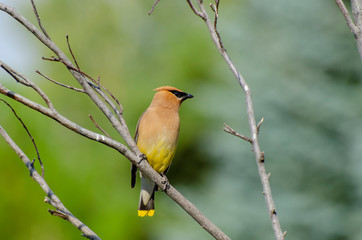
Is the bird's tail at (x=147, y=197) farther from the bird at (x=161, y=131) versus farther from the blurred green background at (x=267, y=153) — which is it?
the blurred green background at (x=267, y=153)

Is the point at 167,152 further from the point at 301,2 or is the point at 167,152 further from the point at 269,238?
the point at 301,2

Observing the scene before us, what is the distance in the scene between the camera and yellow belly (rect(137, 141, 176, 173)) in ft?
13.0

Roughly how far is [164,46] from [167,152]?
10.1m

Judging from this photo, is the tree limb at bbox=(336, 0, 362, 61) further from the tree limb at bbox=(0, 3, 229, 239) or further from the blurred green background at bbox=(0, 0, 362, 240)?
the blurred green background at bbox=(0, 0, 362, 240)

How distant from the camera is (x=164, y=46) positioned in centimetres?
1388

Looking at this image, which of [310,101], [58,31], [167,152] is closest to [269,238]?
[310,101]

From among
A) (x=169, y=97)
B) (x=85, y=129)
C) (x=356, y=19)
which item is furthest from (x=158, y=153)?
(x=356, y=19)

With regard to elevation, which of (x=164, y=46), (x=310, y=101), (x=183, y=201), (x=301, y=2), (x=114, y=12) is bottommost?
(x=183, y=201)

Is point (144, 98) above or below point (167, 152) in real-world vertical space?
above

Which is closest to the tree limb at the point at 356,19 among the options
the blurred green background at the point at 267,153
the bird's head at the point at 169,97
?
the bird's head at the point at 169,97

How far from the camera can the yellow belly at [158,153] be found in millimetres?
3957

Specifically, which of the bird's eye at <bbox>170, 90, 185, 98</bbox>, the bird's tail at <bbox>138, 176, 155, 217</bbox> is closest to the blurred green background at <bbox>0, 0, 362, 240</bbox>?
the bird's tail at <bbox>138, 176, 155, 217</bbox>

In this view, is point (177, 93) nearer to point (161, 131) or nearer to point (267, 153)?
point (161, 131)

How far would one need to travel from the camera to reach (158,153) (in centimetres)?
396
